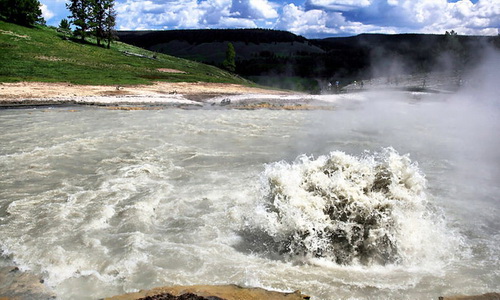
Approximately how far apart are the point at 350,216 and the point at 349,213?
60 millimetres

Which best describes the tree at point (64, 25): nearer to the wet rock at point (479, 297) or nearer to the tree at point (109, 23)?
the tree at point (109, 23)

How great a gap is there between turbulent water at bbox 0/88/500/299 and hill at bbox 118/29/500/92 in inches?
968

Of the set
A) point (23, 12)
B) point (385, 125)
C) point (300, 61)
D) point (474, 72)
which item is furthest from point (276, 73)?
point (385, 125)

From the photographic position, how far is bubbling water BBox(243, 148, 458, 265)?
17.7 ft

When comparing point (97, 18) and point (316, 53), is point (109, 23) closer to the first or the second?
point (97, 18)

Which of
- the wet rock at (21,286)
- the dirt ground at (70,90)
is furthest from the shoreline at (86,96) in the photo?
the wet rock at (21,286)

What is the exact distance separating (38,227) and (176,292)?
320 centimetres

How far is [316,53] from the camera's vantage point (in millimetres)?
102938

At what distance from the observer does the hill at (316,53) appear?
37.2 meters

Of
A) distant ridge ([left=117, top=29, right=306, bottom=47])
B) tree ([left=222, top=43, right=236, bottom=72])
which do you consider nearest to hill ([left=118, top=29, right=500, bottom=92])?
distant ridge ([left=117, top=29, right=306, bottom=47])

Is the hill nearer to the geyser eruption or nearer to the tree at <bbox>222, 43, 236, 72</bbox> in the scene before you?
the tree at <bbox>222, 43, 236, 72</bbox>

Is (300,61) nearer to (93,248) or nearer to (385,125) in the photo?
(385,125)

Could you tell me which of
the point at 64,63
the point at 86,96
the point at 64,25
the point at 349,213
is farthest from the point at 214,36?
the point at 349,213

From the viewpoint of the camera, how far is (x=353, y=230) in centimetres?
550
